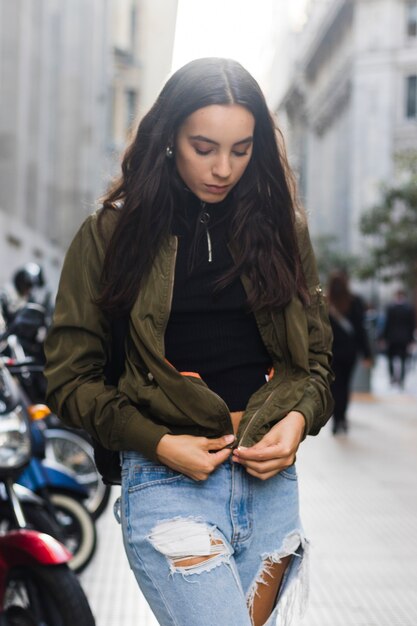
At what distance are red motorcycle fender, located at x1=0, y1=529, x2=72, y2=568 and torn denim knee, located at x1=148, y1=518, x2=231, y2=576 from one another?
36.1 inches

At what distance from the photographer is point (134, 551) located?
98.7 inches

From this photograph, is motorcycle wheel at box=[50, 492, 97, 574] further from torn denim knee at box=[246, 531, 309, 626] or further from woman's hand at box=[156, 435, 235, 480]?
woman's hand at box=[156, 435, 235, 480]

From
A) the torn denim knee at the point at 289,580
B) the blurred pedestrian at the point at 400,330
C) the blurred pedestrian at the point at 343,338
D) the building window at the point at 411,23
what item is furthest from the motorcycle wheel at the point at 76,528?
the building window at the point at 411,23

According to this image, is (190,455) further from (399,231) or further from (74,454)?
(399,231)

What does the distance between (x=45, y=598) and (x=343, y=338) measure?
384 inches

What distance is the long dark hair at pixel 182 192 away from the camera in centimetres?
253

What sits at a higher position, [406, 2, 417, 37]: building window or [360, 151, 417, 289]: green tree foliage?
[406, 2, 417, 37]: building window

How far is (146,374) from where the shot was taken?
252 centimetres

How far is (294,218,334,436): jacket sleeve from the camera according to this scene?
2637 millimetres

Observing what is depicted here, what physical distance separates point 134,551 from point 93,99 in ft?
99.0

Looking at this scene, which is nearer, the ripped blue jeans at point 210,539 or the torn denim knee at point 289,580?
the ripped blue jeans at point 210,539

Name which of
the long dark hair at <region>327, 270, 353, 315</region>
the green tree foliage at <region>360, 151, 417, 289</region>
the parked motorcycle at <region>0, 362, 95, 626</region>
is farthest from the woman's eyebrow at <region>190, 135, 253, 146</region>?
the green tree foliage at <region>360, 151, 417, 289</region>

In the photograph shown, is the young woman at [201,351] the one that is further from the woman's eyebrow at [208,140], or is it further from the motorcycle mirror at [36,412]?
the motorcycle mirror at [36,412]

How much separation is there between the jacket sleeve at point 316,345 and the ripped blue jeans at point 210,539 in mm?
152
